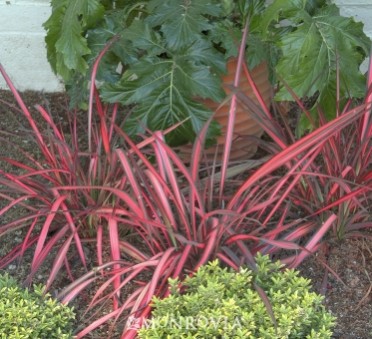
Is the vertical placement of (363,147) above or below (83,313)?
above

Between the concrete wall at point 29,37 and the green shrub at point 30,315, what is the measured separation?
5.40ft

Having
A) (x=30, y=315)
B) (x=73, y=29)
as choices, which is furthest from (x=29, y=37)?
(x=30, y=315)

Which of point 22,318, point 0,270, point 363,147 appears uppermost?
point 363,147

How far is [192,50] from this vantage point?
8.79 feet

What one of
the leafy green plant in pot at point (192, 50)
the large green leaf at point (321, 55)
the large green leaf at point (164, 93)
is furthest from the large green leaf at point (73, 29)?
the large green leaf at point (321, 55)

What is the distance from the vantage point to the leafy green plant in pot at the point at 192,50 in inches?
101

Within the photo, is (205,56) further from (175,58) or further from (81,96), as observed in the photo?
(81,96)

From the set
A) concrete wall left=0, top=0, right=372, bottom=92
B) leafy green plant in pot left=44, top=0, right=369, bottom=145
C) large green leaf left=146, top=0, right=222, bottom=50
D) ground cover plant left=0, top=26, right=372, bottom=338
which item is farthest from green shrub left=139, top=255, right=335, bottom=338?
concrete wall left=0, top=0, right=372, bottom=92

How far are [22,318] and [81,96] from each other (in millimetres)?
1079

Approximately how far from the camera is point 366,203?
2.58m

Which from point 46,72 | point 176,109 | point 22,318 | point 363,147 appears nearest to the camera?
point 22,318

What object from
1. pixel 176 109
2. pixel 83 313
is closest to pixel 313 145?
pixel 176 109

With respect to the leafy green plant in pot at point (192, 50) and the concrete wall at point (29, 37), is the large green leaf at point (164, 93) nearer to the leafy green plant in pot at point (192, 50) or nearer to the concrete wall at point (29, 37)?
the leafy green plant in pot at point (192, 50)

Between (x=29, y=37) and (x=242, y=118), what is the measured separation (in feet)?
4.08
